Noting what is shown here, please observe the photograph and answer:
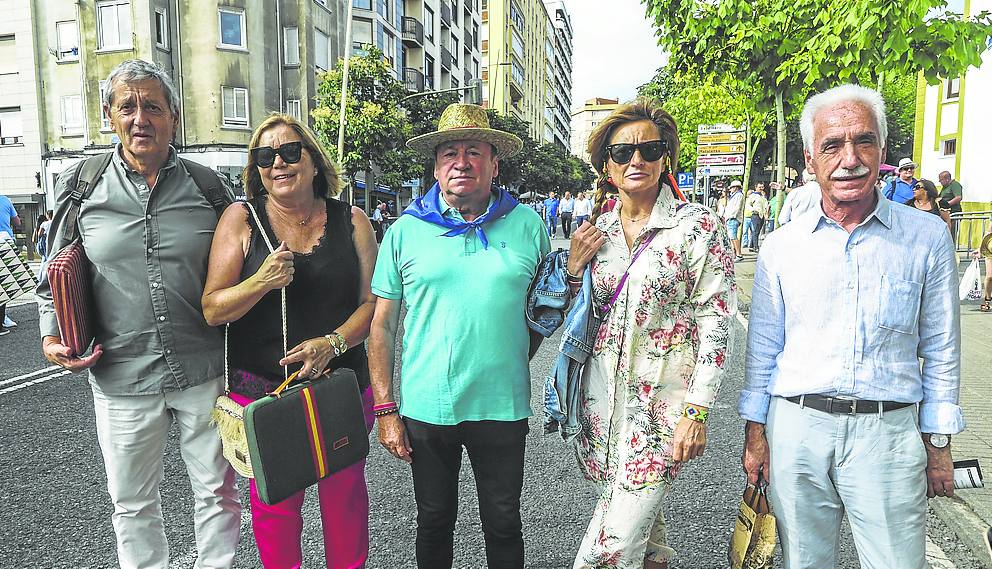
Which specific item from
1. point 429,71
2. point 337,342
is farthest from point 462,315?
point 429,71

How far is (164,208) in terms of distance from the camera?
266cm

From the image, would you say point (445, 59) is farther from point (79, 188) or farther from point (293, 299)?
point (293, 299)

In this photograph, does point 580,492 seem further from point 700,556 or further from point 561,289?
point 561,289

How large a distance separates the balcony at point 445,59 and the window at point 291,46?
21.3 meters

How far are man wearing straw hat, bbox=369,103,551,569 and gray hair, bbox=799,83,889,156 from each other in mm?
1004

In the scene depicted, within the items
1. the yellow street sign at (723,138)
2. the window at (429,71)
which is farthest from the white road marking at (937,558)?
the window at (429,71)

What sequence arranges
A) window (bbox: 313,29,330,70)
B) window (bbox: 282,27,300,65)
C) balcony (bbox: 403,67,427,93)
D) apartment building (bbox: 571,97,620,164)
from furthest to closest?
1. apartment building (bbox: 571,97,620,164)
2. balcony (bbox: 403,67,427,93)
3. window (bbox: 313,29,330,70)
4. window (bbox: 282,27,300,65)

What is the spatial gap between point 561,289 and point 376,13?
1457 inches

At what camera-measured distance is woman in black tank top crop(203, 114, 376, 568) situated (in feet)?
8.61

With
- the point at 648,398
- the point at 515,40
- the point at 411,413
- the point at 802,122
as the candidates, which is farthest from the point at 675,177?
the point at 515,40

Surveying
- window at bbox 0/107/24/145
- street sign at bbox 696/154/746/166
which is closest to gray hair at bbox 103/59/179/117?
street sign at bbox 696/154/746/166

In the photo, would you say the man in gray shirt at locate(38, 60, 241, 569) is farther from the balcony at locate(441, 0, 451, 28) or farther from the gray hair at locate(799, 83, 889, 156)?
the balcony at locate(441, 0, 451, 28)

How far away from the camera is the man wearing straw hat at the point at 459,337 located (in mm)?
2541

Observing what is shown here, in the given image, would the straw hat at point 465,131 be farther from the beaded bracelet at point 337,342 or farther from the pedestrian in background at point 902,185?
the pedestrian in background at point 902,185
